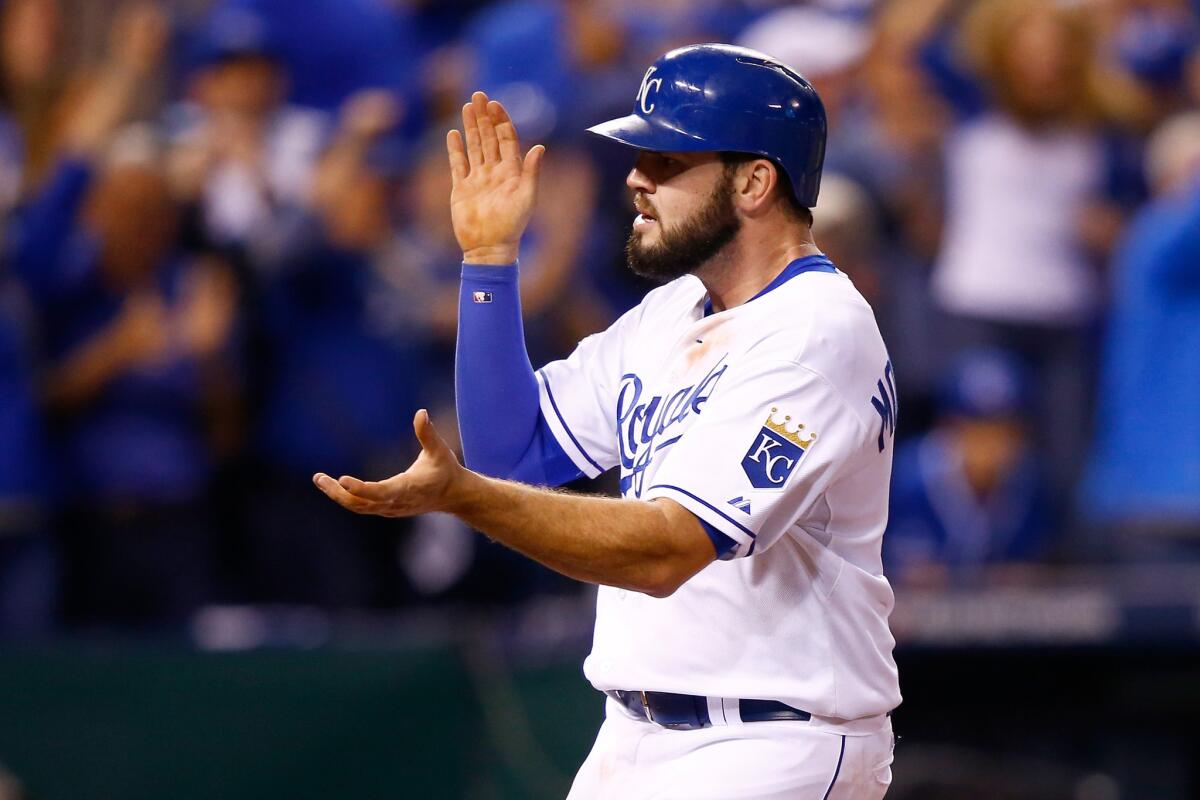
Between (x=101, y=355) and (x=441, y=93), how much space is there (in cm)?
181

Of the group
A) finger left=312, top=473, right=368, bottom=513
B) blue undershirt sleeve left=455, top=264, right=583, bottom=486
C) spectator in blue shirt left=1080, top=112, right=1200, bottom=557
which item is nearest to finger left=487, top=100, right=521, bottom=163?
blue undershirt sleeve left=455, top=264, right=583, bottom=486

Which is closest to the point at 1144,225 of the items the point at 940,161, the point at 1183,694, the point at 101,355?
the point at 940,161

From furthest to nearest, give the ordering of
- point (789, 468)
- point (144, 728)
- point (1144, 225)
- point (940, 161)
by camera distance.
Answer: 1. point (940, 161)
2. point (1144, 225)
3. point (144, 728)
4. point (789, 468)

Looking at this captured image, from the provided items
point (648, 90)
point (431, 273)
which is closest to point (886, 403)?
point (648, 90)

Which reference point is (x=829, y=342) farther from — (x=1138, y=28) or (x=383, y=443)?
(x=1138, y=28)

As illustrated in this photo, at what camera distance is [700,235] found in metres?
3.00

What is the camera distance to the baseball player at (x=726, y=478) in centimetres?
267

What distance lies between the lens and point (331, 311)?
602cm

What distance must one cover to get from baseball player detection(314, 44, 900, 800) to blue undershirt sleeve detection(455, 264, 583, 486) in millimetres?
14

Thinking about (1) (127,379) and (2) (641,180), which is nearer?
(2) (641,180)

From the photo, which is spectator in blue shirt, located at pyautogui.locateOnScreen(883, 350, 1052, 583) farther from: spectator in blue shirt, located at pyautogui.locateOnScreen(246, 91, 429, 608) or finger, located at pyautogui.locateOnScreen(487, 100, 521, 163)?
finger, located at pyautogui.locateOnScreen(487, 100, 521, 163)

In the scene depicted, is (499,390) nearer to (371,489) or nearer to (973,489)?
(371,489)

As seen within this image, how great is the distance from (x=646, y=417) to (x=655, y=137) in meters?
0.48

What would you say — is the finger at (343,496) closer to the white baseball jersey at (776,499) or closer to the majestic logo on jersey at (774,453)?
the white baseball jersey at (776,499)
